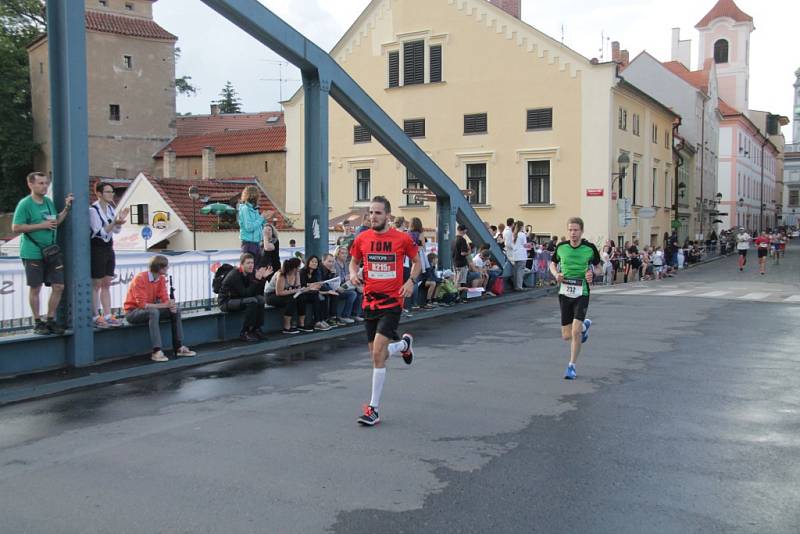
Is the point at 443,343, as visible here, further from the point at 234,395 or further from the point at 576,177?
the point at 576,177

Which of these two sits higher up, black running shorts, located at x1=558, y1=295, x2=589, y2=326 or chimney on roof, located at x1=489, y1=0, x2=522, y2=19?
chimney on roof, located at x1=489, y1=0, x2=522, y2=19

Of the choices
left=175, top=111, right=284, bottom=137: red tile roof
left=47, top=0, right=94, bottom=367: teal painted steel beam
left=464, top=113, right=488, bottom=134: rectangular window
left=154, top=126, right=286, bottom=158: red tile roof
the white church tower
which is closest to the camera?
left=47, top=0, right=94, bottom=367: teal painted steel beam

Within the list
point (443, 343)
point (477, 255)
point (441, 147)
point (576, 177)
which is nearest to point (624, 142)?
point (576, 177)

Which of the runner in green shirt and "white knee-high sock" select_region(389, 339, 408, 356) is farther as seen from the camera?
the runner in green shirt

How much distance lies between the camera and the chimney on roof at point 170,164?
51625 mm

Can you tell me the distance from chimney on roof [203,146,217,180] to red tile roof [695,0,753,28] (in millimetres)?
55367

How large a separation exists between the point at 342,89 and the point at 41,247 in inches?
254

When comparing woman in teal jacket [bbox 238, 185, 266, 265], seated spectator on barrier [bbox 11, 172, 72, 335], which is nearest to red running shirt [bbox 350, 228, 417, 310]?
seated spectator on barrier [bbox 11, 172, 72, 335]

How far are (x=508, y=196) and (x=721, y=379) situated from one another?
2717 centimetres

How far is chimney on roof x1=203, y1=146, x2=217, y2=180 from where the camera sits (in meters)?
46.2

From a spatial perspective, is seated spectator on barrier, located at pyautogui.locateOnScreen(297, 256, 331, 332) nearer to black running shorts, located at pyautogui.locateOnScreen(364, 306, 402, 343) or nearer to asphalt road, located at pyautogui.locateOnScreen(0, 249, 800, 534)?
asphalt road, located at pyautogui.locateOnScreen(0, 249, 800, 534)

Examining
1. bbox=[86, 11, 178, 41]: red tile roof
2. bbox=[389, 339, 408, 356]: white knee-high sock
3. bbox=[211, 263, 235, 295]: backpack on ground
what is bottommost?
bbox=[389, 339, 408, 356]: white knee-high sock

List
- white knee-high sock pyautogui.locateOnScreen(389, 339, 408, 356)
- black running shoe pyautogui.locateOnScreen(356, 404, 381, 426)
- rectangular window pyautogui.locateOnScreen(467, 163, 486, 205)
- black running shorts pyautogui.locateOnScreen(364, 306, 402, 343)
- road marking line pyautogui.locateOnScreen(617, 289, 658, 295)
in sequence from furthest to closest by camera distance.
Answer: rectangular window pyautogui.locateOnScreen(467, 163, 486, 205) → road marking line pyautogui.locateOnScreen(617, 289, 658, 295) → white knee-high sock pyautogui.locateOnScreen(389, 339, 408, 356) → black running shorts pyautogui.locateOnScreen(364, 306, 402, 343) → black running shoe pyautogui.locateOnScreen(356, 404, 381, 426)

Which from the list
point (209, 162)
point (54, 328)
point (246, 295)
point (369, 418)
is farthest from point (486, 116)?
point (369, 418)
